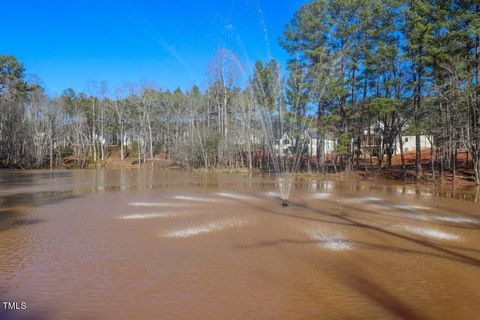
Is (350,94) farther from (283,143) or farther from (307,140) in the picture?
(283,143)

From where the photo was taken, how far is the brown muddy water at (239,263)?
4957 millimetres

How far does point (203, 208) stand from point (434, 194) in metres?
12.3

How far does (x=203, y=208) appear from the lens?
13.7m

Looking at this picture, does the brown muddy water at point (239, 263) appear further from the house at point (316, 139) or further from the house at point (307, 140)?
the house at point (316, 139)

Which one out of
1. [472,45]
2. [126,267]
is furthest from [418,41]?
[126,267]

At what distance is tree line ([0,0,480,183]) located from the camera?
21703 mm

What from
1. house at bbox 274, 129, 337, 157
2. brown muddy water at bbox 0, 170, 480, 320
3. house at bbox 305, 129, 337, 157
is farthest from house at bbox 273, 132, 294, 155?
brown muddy water at bbox 0, 170, 480, 320

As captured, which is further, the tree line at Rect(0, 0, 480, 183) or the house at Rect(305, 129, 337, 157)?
the house at Rect(305, 129, 337, 157)

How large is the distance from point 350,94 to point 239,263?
26.8 meters

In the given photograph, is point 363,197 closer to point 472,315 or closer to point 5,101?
point 472,315

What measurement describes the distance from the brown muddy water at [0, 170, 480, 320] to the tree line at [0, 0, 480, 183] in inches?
476

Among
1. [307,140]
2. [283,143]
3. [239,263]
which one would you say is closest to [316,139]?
[283,143]

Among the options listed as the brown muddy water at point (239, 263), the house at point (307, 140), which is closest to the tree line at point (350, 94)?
the house at point (307, 140)

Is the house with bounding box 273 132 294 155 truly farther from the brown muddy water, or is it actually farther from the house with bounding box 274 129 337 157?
the brown muddy water
